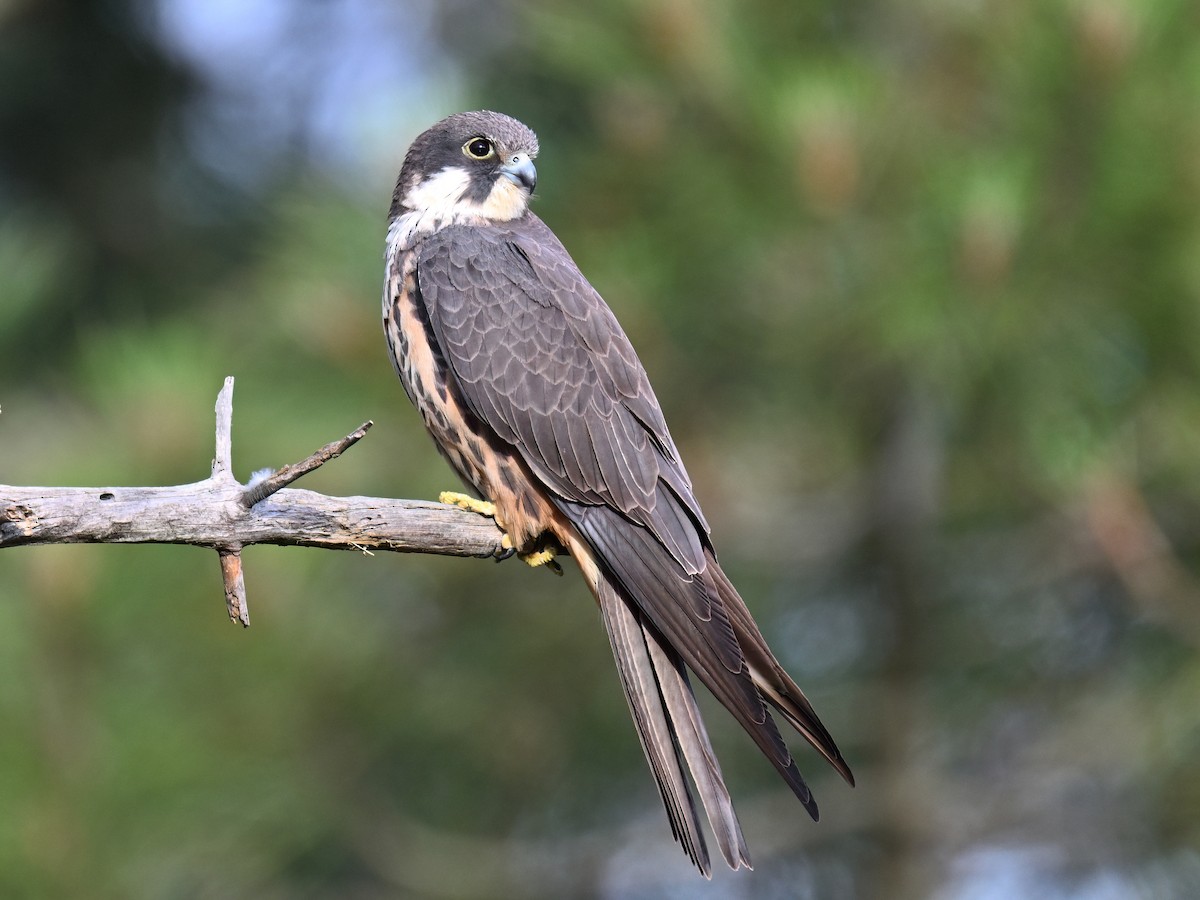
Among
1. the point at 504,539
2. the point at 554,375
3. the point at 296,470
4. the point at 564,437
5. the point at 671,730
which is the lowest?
the point at 671,730

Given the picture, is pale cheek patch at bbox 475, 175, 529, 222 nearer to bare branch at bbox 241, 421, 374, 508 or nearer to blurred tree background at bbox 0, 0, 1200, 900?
blurred tree background at bbox 0, 0, 1200, 900

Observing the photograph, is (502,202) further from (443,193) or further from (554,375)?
(554,375)

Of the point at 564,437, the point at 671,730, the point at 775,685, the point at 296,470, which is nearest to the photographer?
the point at 296,470

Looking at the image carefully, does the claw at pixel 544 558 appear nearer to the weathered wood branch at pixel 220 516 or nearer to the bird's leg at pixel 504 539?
the bird's leg at pixel 504 539

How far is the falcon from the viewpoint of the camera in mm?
3131

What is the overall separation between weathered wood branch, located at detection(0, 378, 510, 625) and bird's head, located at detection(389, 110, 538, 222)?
4.21 feet

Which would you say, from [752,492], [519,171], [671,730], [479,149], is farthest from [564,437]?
[752,492]

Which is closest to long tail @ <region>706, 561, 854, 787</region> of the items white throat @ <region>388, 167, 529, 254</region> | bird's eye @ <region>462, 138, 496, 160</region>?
white throat @ <region>388, 167, 529, 254</region>

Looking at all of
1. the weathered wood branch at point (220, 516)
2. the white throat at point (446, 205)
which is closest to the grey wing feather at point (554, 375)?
the white throat at point (446, 205)

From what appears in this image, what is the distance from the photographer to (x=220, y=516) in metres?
2.85

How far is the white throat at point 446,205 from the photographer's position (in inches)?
158

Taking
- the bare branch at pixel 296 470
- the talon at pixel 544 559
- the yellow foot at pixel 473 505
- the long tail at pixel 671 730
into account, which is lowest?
the long tail at pixel 671 730

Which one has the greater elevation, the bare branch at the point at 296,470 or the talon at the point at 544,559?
the talon at the point at 544,559

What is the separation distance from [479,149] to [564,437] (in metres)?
1.01
